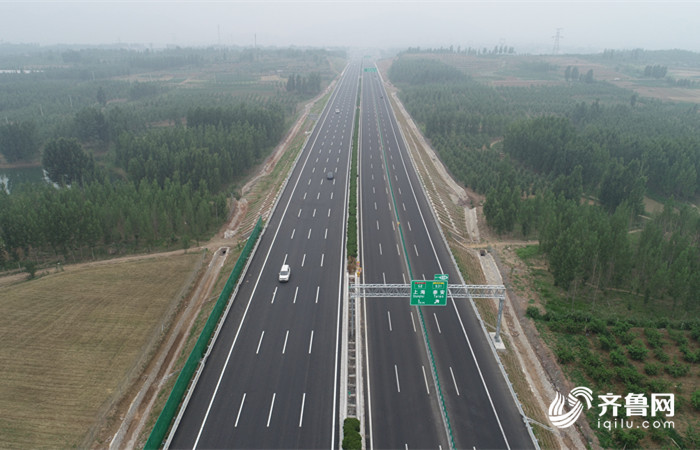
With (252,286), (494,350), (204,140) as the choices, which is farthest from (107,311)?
(204,140)

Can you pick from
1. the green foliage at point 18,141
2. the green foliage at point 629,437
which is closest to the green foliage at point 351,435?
the green foliage at point 629,437

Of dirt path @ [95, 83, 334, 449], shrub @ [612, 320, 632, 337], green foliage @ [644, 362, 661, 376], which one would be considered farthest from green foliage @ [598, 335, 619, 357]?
dirt path @ [95, 83, 334, 449]

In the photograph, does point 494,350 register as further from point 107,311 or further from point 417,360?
point 107,311

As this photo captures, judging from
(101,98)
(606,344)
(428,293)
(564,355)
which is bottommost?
(564,355)

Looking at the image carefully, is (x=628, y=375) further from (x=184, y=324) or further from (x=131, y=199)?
(x=131, y=199)

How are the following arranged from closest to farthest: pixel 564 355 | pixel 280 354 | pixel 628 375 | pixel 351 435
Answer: pixel 351 435 < pixel 628 375 < pixel 280 354 < pixel 564 355

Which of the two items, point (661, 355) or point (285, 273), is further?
point (285, 273)

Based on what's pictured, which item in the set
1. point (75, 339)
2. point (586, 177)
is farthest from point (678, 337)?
point (75, 339)
